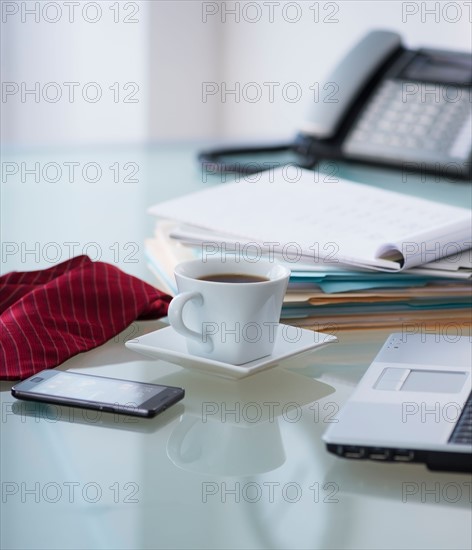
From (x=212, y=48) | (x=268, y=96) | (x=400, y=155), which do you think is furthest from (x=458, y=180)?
(x=212, y=48)

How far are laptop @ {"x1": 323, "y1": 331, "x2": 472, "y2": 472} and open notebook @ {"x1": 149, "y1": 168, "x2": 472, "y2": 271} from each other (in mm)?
159

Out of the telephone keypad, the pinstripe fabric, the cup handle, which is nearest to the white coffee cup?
the cup handle

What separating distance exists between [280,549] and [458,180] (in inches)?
39.3

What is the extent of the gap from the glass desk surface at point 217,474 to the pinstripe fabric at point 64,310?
14 mm

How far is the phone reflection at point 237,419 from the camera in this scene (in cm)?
62

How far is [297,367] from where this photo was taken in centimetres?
78

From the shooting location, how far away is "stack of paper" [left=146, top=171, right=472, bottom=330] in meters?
0.88

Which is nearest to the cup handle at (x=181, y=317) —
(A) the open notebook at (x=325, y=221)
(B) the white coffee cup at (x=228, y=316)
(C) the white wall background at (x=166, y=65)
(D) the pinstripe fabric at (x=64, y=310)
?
(B) the white coffee cup at (x=228, y=316)

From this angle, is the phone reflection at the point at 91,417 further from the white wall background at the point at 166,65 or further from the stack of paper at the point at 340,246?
the white wall background at the point at 166,65

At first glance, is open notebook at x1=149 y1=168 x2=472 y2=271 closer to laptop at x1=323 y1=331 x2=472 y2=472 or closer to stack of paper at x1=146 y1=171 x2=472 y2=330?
stack of paper at x1=146 y1=171 x2=472 y2=330

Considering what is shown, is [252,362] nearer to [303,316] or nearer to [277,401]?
[277,401]

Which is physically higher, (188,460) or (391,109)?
(391,109)

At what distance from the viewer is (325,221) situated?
1.00 m

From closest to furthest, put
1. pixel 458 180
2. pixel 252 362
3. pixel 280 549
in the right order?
pixel 280 549 < pixel 252 362 < pixel 458 180
